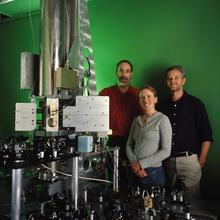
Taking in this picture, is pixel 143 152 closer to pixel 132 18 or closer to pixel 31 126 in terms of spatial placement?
pixel 31 126

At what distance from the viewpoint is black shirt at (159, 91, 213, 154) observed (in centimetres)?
214

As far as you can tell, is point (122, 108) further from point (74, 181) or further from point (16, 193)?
point (16, 193)

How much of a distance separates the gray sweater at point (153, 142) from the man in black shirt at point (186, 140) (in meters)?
0.30

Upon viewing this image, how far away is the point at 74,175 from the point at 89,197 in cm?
26

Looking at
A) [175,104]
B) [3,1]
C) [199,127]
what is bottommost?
[199,127]

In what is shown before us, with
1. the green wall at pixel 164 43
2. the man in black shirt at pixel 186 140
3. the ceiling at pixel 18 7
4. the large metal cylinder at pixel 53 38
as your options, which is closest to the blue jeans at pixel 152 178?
the man in black shirt at pixel 186 140

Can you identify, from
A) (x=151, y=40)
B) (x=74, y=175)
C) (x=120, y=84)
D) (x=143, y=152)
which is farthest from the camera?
(x=151, y=40)

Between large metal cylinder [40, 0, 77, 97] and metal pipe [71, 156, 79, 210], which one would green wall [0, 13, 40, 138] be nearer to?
large metal cylinder [40, 0, 77, 97]

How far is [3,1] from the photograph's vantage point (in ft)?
9.73

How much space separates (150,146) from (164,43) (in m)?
1.17

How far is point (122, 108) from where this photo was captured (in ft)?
8.17

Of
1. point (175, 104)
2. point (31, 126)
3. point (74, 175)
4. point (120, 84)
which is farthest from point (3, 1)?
point (74, 175)

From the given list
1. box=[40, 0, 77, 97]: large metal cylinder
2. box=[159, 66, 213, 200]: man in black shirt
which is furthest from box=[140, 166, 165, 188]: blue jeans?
box=[40, 0, 77, 97]: large metal cylinder

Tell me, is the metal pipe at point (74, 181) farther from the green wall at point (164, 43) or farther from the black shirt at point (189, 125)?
the green wall at point (164, 43)
